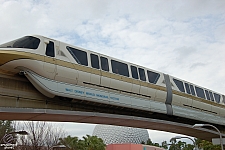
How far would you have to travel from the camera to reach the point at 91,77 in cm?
1678

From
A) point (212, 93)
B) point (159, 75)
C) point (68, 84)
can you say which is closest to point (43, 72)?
point (68, 84)

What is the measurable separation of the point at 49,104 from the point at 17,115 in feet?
6.45

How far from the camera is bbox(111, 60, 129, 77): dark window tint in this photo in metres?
18.8

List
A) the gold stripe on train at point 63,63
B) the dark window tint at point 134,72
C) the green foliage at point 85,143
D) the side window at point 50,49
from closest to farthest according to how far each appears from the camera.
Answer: the gold stripe on train at point 63,63 → the side window at point 50,49 → the dark window tint at point 134,72 → the green foliage at point 85,143

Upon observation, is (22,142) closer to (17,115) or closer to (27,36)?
(17,115)

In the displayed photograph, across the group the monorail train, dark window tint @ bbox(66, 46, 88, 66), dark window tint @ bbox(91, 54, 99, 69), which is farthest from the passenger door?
dark window tint @ bbox(91, 54, 99, 69)

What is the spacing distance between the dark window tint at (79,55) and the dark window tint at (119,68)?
240cm

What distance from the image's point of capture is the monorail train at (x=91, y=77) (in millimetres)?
14516

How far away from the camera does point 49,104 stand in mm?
16656

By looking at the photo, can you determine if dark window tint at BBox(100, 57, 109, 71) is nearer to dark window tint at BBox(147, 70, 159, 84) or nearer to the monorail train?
the monorail train

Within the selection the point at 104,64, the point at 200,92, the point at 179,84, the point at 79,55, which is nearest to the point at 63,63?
the point at 79,55

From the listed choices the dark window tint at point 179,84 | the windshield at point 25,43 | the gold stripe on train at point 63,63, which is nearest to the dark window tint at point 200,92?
the dark window tint at point 179,84

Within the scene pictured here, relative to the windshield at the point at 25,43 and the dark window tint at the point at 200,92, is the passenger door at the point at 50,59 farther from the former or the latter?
the dark window tint at the point at 200,92

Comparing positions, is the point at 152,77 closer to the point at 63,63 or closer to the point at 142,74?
the point at 142,74
